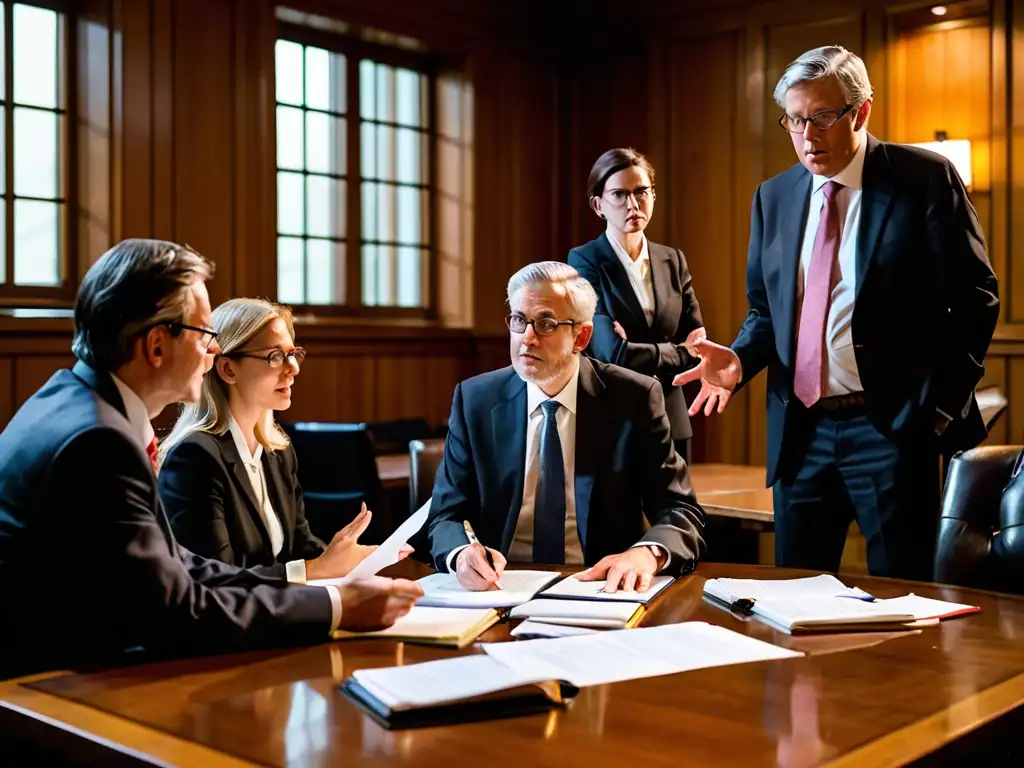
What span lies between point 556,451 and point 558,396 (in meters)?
0.13

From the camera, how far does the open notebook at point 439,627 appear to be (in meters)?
1.74

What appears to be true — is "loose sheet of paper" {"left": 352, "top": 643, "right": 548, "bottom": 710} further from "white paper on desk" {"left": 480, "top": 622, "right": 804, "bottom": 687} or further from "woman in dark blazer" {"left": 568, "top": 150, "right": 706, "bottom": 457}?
"woman in dark blazer" {"left": 568, "top": 150, "right": 706, "bottom": 457}

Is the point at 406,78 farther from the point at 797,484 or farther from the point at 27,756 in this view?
the point at 27,756

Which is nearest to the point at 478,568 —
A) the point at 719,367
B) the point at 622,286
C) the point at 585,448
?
the point at 585,448

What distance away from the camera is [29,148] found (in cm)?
531

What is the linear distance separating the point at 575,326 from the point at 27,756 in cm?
156

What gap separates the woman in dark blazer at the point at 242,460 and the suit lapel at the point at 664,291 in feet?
4.92

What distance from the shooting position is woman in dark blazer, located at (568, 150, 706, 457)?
3.74 meters

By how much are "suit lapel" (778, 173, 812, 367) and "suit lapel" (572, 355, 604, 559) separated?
0.44 m

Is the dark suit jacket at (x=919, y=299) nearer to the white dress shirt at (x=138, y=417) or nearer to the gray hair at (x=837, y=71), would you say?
the gray hair at (x=837, y=71)

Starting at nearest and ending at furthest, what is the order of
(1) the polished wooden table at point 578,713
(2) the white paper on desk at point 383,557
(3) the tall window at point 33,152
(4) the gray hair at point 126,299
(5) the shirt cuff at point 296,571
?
(1) the polished wooden table at point 578,713, (4) the gray hair at point 126,299, (2) the white paper on desk at point 383,557, (5) the shirt cuff at point 296,571, (3) the tall window at point 33,152

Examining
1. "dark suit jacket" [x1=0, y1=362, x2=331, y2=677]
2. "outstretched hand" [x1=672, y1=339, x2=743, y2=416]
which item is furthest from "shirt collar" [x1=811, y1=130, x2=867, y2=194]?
"dark suit jacket" [x1=0, y1=362, x2=331, y2=677]

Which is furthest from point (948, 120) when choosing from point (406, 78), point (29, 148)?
point (29, 148)

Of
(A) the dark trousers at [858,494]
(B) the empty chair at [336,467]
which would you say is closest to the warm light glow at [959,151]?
(B) the empty chair at [336,467]
